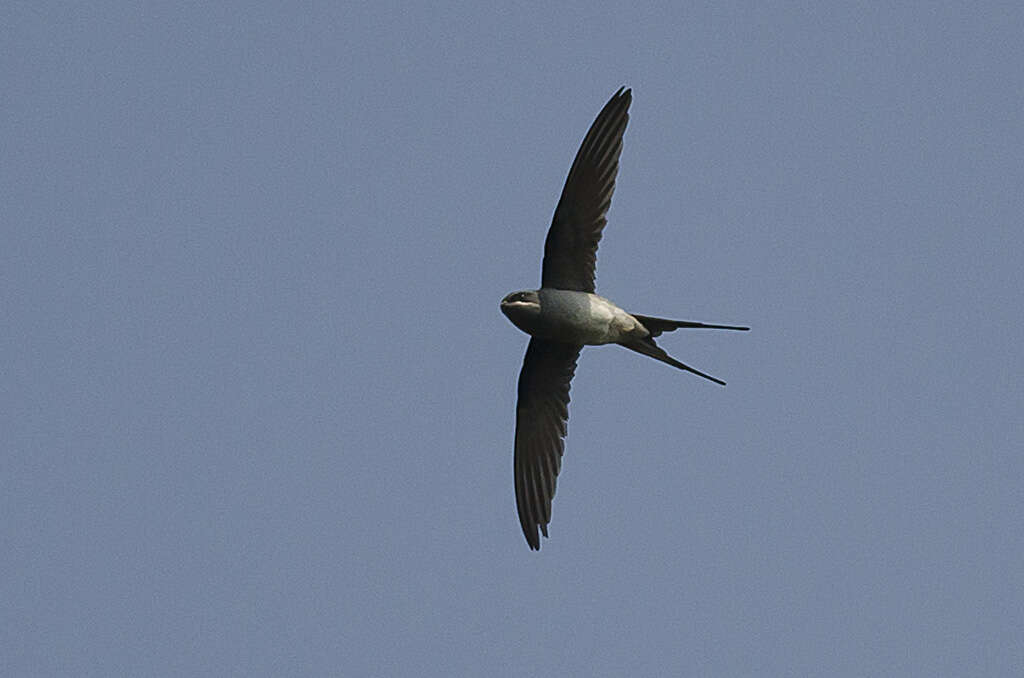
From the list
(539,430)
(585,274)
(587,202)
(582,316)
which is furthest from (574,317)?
(539,430)

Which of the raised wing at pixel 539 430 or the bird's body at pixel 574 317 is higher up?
the bird's body at pixel 574 317

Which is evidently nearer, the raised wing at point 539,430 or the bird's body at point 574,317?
the bird's body at point 574,317

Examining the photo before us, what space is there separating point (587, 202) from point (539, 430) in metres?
1.89

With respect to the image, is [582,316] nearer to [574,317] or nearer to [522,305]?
[574,317]

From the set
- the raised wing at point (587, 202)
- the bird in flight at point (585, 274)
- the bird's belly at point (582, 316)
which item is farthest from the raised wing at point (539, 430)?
the raised wing at point (587, 202)

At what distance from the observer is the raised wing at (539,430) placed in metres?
10.5

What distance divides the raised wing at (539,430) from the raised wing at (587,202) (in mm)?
854

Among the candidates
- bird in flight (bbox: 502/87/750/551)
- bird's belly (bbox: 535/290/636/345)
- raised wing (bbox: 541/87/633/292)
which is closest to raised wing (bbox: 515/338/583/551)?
bird in flight (bbox: 502/87/750/551)

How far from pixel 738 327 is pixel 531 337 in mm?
1872

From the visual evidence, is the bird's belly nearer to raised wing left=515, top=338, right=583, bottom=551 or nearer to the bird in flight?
the bird in flight

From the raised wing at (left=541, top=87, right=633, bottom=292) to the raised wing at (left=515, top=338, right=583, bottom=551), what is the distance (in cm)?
85

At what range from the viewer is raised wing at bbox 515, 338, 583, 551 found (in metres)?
10.5

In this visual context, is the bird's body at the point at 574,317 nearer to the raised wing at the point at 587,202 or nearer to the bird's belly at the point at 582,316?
the bird's belly at the point at 582,316

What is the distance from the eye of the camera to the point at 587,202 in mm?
9750
